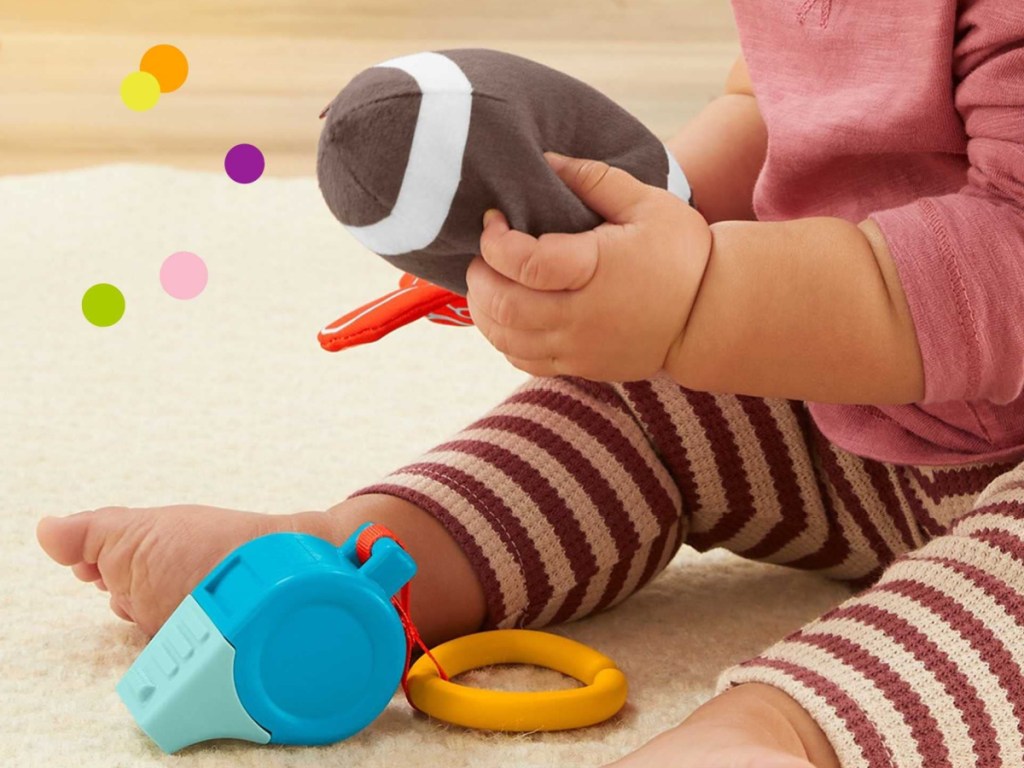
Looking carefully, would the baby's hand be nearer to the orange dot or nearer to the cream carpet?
the cream carpet

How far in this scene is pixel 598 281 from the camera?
464 millimetres

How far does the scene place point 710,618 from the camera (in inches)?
25.0

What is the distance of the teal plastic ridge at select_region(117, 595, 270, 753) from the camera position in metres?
0.47

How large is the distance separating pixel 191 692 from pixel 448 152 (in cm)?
20

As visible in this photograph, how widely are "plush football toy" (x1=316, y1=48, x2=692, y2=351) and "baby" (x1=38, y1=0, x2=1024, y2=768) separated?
1cm

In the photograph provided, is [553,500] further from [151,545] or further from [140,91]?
[140,91]

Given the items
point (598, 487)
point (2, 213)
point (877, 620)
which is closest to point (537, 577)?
point (598, 487)

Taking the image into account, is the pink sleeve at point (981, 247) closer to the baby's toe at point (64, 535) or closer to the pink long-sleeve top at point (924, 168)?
the pink long-sleeve top at point (924, 168)

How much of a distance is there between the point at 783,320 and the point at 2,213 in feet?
3.06

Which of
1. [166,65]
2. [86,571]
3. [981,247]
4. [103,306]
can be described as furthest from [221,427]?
[166,65]

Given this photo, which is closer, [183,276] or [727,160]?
[727,160]

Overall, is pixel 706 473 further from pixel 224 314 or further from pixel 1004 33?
pixel 224 314

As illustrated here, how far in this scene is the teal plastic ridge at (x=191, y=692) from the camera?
0.47 m

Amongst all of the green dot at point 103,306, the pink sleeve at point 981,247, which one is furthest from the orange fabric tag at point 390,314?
the green dot at point 103,306
